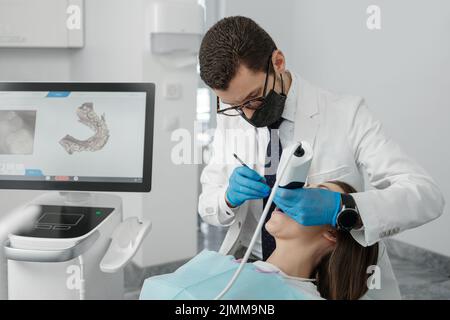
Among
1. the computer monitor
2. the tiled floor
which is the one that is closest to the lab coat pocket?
the computer monitor

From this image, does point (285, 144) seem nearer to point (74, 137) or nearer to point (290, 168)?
point (290, 168)

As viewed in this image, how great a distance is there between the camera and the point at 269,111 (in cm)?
126

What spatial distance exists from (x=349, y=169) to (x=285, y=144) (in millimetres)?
173

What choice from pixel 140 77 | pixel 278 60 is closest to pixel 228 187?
pixel 278 60

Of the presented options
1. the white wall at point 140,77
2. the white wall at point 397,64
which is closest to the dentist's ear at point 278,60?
the white wall at point 140,77

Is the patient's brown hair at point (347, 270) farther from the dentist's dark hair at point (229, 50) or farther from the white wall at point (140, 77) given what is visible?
the white wall at point (140, 77)

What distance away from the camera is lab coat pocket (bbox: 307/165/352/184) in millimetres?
1291

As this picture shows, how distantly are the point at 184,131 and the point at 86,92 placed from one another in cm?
107

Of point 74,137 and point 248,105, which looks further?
point 74,137

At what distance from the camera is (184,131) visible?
8.10ft

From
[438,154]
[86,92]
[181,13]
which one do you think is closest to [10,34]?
[181,13]

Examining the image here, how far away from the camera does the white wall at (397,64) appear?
2.58 meters

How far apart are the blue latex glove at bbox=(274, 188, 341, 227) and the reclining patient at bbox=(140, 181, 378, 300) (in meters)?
0.14
